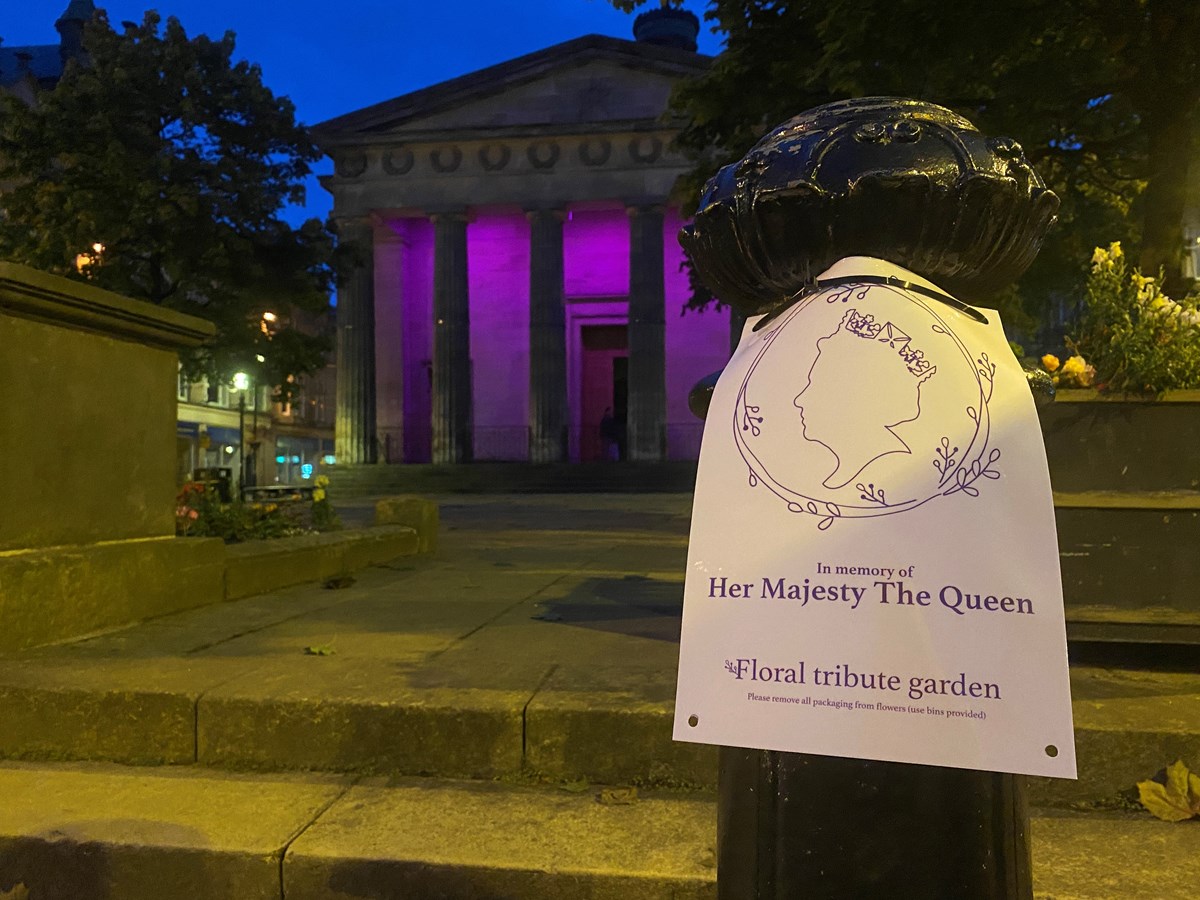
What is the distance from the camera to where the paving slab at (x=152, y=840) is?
2221 mm

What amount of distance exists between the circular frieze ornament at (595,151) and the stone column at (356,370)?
830 cm

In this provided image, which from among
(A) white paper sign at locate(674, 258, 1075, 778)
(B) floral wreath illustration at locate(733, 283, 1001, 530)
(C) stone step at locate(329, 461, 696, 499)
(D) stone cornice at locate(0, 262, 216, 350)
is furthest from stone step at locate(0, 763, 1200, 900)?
(C) stone step at locate(329, 461, 696, 499)

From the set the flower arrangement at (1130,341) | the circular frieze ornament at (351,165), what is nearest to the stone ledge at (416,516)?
the flower arrangement at (1130,341)

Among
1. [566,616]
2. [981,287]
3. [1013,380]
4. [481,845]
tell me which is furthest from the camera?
[566,616]

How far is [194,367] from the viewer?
15.6 meters

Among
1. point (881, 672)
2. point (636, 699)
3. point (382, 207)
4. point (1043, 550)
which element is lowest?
point (636, 699)

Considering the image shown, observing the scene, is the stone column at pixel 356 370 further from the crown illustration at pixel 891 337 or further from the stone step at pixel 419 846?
the crown illustration at pixel 891 337

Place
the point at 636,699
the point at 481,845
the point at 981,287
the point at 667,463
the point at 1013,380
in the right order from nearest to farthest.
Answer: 1. the point at 1013,380
2. the point at 981,287
3. the point at 481,845
4. the point at 636,699
5. the point at 667,463

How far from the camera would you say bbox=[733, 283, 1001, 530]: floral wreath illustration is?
1228 millimetres

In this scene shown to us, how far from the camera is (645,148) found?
2866 centimetres

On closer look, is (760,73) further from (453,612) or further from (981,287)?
(981,287)

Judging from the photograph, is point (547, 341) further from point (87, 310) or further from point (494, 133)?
point (87, 310)

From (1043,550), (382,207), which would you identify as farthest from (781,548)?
(382,207)

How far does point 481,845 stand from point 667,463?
23710 millimetres
